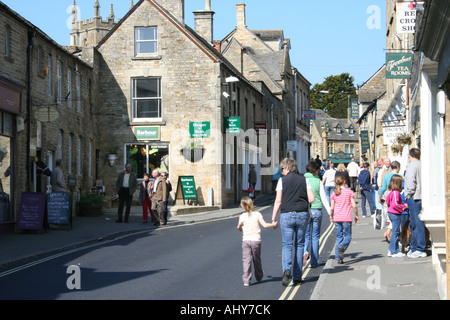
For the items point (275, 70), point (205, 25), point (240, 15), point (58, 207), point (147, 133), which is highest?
point (240, 15)

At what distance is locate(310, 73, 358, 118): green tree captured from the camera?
95250 millimetres

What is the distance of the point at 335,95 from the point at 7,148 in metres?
83.0

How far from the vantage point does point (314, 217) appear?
38.6ft

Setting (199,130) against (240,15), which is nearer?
(199,130)

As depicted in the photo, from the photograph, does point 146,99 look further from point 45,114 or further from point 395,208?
point 395,208

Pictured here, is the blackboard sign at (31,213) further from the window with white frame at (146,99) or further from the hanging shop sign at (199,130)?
the window with white frame at (146,99)

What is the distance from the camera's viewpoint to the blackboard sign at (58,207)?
18781 millimetres

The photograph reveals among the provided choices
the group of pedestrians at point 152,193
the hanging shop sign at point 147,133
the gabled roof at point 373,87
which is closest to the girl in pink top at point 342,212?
the group of pedestrians at point 152,193

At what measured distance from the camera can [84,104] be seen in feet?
91.0

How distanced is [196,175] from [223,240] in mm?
13403

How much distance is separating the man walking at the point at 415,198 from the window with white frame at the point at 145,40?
20048 mm

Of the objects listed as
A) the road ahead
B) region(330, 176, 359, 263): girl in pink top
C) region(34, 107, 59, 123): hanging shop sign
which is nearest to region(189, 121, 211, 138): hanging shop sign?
region(34, 107, 59, 123): hanging shop sign

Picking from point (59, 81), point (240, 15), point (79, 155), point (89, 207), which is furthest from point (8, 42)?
point (240, 15)

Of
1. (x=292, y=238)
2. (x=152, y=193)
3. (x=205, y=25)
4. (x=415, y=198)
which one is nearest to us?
(x=292, y=238)
